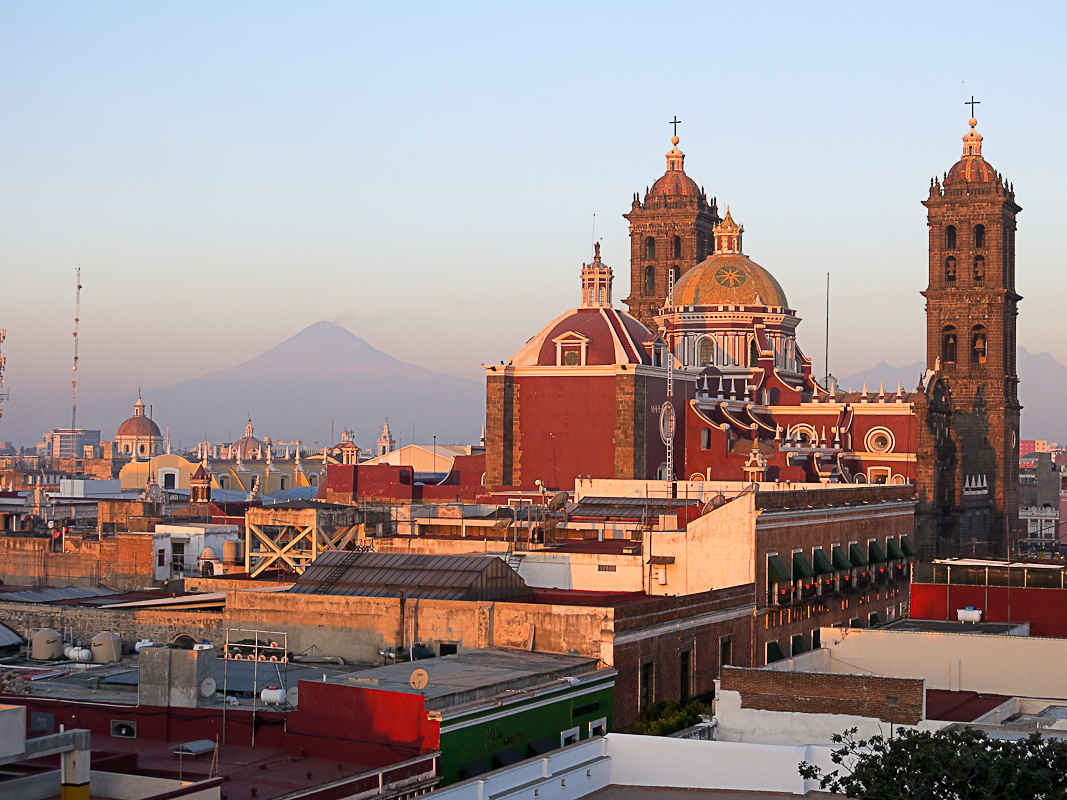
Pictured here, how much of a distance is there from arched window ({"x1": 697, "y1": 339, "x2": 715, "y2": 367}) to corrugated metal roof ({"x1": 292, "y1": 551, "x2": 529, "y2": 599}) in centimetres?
5483

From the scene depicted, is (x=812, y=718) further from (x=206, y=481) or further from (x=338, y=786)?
(x=206, y=481)

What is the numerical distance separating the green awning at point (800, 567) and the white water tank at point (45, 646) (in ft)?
71.4

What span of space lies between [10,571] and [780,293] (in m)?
52.3

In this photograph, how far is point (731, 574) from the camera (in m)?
44.9

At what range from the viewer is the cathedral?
76125 mm

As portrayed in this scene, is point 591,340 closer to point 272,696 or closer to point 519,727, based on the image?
point 519,727

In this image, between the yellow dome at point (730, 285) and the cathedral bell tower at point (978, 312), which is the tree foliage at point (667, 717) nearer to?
the yellow dome at point (730, 285)

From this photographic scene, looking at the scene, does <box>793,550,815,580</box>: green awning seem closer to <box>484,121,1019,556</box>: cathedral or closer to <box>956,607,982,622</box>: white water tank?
<box>956,607,982,622</box>: white water tank

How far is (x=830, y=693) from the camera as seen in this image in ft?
99.6

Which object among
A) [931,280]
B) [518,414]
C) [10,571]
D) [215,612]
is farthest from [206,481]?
[931,280]

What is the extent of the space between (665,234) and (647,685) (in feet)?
260

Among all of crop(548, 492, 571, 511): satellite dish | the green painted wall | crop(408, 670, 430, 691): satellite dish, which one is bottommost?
the green painted wall

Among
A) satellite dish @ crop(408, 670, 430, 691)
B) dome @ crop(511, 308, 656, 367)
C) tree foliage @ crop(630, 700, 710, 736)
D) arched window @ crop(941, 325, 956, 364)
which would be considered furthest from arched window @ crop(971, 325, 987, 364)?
satellite dish @ crop(408, 670, 430, 691)

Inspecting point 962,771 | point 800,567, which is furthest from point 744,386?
point 962,771
